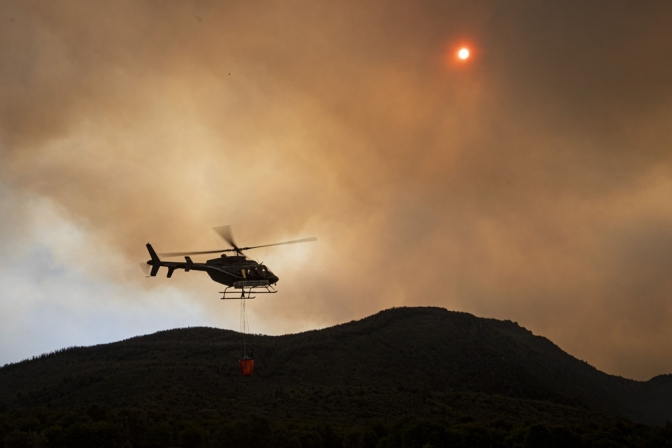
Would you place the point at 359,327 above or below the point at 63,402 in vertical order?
above

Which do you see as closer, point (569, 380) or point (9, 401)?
point (9, 401)

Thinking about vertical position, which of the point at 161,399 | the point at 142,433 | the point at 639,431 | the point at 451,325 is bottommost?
the point at 639,431

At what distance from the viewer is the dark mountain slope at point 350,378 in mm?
114062

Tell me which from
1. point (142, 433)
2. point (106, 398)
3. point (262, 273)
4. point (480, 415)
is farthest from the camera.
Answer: point (106, 398)

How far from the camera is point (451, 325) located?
192 meters

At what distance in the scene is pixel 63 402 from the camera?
123 m

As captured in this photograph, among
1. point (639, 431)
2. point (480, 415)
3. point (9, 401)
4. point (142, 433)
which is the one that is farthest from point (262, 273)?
point (9, 401)

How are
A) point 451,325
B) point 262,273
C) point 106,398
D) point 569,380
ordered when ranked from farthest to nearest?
point 451,325 < point 569,380 < point 106,398 < point 262,273

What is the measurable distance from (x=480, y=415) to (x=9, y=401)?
9798 centimetres

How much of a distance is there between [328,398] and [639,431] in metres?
50.2

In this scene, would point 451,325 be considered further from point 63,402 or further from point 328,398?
point 63,402

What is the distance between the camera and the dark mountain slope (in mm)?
114062

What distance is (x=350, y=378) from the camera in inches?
5581

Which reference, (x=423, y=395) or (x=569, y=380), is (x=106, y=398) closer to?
(x=423, y=395)
